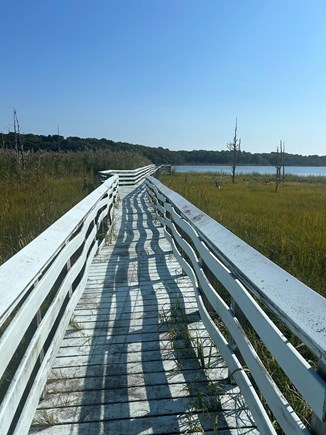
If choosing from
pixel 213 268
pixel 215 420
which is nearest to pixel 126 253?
pixel 213 268

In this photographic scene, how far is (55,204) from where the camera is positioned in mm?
7297

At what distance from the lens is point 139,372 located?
2.85 metres

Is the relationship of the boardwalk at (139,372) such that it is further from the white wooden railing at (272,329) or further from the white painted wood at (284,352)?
the white painted wood at (284,352)

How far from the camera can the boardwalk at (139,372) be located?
2314 mm

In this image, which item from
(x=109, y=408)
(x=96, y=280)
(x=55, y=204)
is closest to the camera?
(x=109, y=408)

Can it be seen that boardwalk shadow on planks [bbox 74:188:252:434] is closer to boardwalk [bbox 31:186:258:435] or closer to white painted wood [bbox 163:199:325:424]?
boardwalk [bbox 31:186:258:435]

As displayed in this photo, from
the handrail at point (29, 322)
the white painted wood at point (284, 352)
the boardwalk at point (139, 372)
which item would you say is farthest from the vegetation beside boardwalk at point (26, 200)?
the white painted wood at point (284, 352)

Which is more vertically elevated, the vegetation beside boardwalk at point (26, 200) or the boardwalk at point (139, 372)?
the vegetation beside boardwalk at point (26, 200)

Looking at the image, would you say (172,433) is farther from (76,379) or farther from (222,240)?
(222,240)

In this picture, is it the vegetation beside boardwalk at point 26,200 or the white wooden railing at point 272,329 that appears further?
the vegetation beside boardwalk at point 26,200

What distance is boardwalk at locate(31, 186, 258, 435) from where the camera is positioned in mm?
2314

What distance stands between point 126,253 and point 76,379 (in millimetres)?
3814

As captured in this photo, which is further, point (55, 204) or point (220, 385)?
point (55, 204)

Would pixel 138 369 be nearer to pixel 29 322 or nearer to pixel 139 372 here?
pixel 139 372
